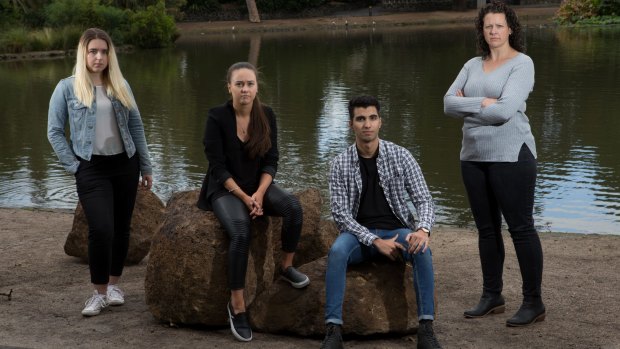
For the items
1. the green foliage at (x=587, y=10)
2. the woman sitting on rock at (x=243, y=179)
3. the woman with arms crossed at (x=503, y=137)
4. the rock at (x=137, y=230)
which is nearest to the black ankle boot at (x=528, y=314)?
the woman with arms crossed at (x=503, y=137)

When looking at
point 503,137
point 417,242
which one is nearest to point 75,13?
point 503,137

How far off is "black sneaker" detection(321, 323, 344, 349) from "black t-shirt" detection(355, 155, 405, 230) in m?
0.61

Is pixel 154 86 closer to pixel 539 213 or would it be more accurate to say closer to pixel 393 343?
pixel 539 213

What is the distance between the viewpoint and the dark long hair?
17.3ft

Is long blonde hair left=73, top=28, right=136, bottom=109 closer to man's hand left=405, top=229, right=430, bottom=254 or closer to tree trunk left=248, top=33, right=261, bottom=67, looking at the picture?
man's hand left=405, top=229, right=430, bottom=254

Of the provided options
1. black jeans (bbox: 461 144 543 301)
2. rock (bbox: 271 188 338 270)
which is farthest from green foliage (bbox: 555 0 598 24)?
black jeans (bbox: 461 144 543 301)

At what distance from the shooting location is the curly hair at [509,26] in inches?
204

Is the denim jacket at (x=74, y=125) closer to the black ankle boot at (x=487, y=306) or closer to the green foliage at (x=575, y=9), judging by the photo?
the black ankle boot at (x=487, y=306)

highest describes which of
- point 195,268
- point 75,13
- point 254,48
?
point 195,268

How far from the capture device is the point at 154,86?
909 inches

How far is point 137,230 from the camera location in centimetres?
697

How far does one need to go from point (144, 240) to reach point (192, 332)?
177 centimetres

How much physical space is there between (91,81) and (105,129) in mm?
280

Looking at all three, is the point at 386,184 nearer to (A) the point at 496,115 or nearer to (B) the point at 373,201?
(B) the point at 373,201
